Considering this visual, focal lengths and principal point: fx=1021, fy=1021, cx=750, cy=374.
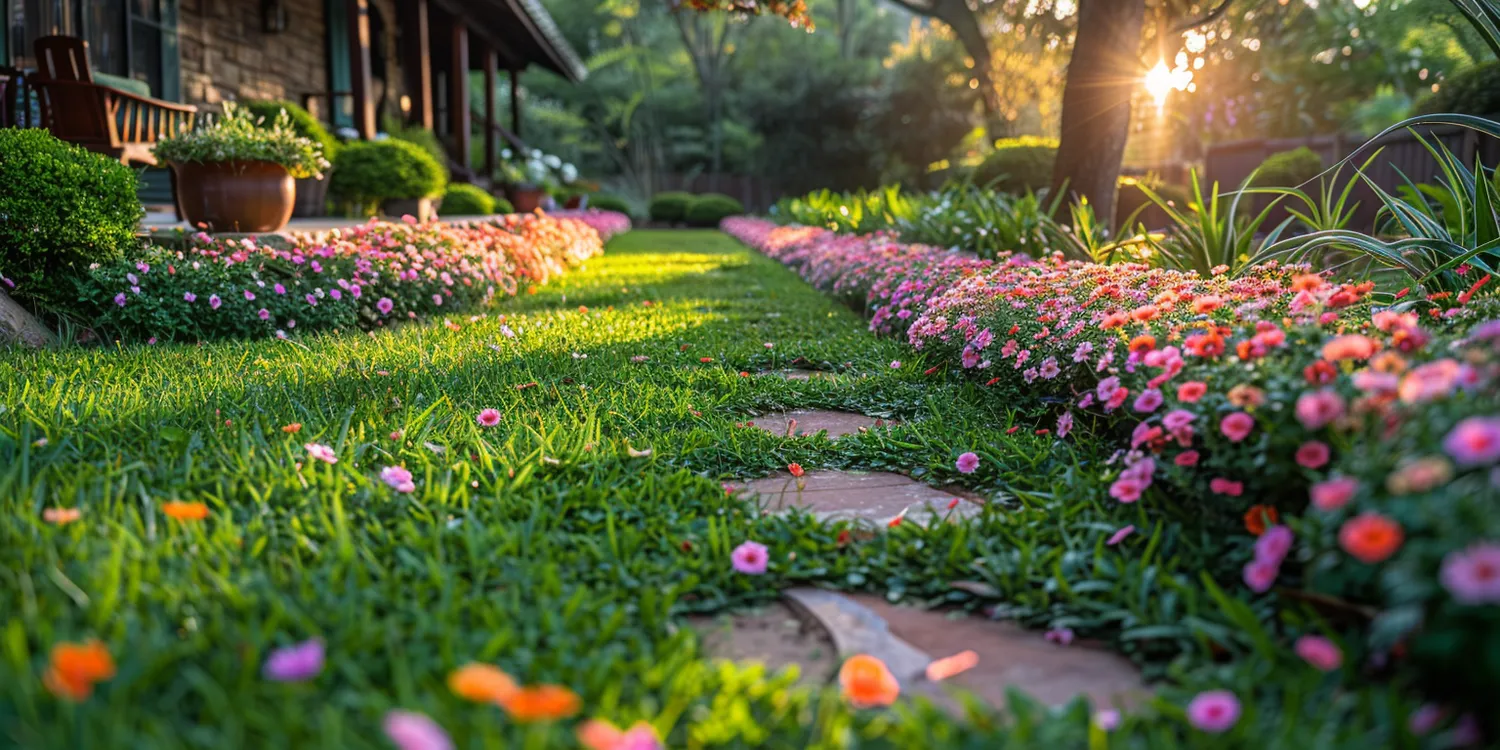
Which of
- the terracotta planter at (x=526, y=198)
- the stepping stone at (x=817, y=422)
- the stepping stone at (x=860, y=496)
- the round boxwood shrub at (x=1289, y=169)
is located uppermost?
the round boxwood shrub at (x=1289, y=169)

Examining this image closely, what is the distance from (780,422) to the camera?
2826mm

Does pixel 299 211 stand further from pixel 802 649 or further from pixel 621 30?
pixel 621 30

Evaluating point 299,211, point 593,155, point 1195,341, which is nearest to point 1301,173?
point 299,211

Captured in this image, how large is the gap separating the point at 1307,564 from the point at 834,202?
31.2 ft

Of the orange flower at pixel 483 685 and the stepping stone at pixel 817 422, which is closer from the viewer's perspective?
the orange flower at pixel 483 685

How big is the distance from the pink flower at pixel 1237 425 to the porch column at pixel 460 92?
36.7 ft

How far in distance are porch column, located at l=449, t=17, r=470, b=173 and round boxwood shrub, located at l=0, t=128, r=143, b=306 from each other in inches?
315

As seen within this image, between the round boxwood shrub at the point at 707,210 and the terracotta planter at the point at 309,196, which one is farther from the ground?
the round boxwood shrub at the point at 707,210

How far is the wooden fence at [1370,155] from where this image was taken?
736cm

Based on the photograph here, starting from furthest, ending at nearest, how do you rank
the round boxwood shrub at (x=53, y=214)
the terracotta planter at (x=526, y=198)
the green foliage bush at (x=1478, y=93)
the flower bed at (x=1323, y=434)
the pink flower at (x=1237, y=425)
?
the terracotta planter at (x=526, y=198)
the green foliage bush at (x=1478, y=93)
the round boxwood shrub at (x=53, y=214)
the pink flower at (x=1237, y=425)
the flower bed at (x=1323, y=434)

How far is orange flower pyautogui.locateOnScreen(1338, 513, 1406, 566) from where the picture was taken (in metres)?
1.02

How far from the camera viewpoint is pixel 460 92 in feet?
37.8

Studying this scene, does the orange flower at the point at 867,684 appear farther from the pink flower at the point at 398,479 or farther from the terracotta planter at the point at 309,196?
the terracotta planter at the point at 309,196

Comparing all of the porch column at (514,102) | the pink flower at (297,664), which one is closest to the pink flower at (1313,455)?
the pink flower at (297,664)
